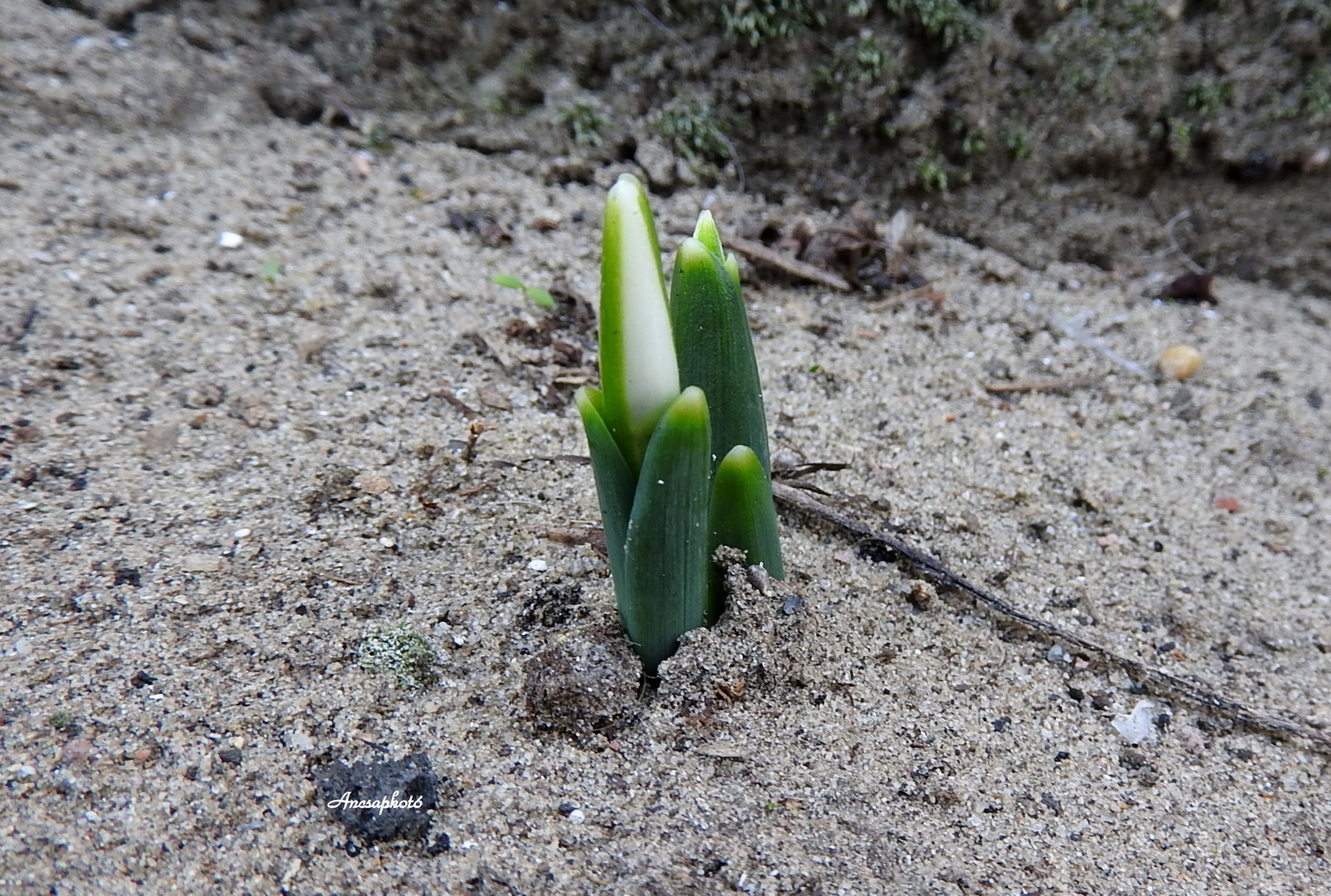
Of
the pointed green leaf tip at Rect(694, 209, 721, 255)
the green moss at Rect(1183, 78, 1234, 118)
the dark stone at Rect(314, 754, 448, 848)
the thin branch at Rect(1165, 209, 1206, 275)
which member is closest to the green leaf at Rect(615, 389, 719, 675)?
the pointed green leaf tip at Rect(694, 209, 721, 255)

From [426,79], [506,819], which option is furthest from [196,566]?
[426,79]

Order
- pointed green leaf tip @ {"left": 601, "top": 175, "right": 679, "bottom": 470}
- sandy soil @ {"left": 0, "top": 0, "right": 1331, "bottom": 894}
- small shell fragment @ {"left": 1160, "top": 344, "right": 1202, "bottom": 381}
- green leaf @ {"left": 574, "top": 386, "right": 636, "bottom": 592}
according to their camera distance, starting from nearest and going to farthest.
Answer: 1. pointed green leaf tip @ {"left": 601, "top": 175, "right": 679, "bottom": 470}
2. green leaf @ {"left": 574, "top": 386, "right": 636, "bottom": 592}
3. sandy soil @ {"left": 0, "top": 0, "right": 1331, "bottom": 894}
4. small shell fragment @ {"left": 1160, "top": 344, "right": 1202, "bottom": 381}

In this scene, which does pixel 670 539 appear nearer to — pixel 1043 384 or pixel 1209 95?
pixel 1043 384

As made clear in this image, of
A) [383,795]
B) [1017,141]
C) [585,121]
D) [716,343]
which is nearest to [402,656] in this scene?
[383,795]

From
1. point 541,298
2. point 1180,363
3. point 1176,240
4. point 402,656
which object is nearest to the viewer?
point 402,656

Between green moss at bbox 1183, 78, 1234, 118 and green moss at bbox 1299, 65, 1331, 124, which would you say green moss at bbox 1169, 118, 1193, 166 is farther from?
green moss at bbox 1299, 65, 1331, 124

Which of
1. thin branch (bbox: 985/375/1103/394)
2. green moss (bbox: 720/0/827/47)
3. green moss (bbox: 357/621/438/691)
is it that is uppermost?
green moss (bbox: 720/0/827/47)
